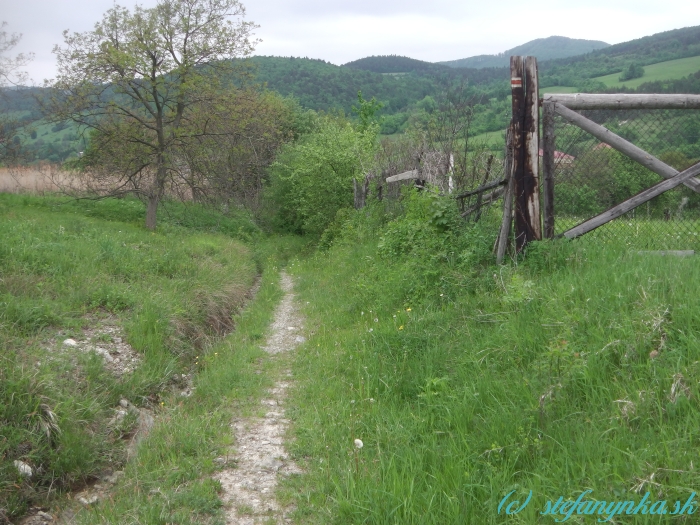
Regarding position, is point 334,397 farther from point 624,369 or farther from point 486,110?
point 486,110

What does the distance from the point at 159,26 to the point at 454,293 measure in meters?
14.0

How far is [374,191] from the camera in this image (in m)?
16.1

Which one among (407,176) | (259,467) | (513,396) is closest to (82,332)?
(259,467)

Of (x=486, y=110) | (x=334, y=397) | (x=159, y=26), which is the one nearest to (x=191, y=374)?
(x=334, y=397)

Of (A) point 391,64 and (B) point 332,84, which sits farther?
(A) point 391,64

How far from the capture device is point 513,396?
12.1ft

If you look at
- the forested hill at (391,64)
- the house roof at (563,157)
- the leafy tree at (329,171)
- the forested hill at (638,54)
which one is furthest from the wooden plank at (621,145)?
the forested hill at (391,64)

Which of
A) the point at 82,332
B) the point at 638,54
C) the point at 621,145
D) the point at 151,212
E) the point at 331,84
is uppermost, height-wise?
the point at 331,84

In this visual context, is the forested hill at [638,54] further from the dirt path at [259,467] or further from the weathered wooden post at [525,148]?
the dirt path at [259,467]

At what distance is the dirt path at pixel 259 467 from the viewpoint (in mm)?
3578

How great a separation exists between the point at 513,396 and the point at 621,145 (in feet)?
11.0

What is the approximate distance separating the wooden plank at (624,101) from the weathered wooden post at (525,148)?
0.77ft

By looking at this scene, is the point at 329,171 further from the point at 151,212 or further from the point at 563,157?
the point at 563,157

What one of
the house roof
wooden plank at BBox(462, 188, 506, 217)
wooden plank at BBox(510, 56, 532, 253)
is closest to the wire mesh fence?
the house roof
